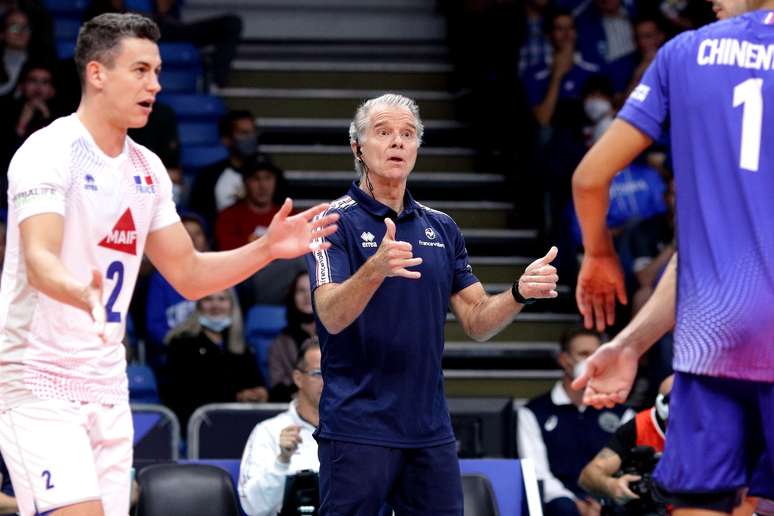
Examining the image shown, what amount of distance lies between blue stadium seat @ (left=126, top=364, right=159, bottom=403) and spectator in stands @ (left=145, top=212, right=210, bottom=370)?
2.10 feet

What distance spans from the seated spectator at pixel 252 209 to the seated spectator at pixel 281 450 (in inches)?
135

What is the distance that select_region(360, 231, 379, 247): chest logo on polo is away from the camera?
536 centimetres

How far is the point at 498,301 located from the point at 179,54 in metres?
8.45

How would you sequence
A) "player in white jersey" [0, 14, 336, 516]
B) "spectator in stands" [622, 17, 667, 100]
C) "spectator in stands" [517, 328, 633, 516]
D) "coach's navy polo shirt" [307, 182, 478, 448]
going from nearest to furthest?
1. "player in white jersey" [0, 14, 336, 516]
2. "coach's navy polo shirt" [307, 182, 478, 448]
3. "spectator in stands" [517, 328, 633, 516]
4. "spectator in stands" [622, 17, 667, 100]

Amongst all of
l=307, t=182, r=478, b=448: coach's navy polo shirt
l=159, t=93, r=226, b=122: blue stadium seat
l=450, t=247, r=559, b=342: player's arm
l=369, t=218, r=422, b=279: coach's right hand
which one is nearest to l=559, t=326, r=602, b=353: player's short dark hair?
l=450, t=247, r=559, b=342: player's arm

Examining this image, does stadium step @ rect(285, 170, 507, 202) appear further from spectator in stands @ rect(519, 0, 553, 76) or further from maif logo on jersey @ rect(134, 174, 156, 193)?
maif logo on jersey @ rect(134, 174, 156, 193)

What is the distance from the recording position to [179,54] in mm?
13172

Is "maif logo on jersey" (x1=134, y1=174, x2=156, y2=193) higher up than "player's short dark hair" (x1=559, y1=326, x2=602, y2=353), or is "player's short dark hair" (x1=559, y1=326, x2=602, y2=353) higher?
→ "maif logo on jersey" (x1=134, y1=174, x2=156, y2=193)

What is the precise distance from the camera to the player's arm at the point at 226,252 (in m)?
5.12

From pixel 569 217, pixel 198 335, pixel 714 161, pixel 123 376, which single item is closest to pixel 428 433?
pixel 123 376

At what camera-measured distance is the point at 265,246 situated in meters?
5.16

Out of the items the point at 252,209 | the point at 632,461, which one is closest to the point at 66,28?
the point at 252,209

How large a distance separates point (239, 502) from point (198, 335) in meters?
2.61

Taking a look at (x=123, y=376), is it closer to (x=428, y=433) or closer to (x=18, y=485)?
(x=18, y=485)
